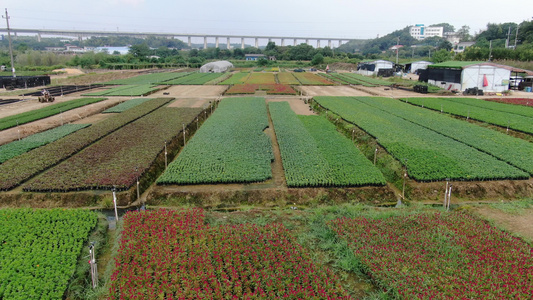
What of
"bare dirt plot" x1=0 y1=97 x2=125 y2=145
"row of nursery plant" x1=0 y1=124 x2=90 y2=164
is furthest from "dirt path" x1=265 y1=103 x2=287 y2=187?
"bare dirt plot" x1=0 y1=97 x2=125 y2=145

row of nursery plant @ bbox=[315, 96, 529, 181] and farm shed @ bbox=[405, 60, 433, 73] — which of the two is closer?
row of nursery plant @ bbox=[315, 96, 529, 181]

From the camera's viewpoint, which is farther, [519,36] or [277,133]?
[519,36]

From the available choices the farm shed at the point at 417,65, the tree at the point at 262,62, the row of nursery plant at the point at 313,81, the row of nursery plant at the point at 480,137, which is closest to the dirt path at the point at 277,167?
the row of nursery plant at the point at 480,137

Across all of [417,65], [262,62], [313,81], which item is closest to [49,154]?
[313,81]

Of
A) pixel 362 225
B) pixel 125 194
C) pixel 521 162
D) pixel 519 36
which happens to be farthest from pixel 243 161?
pixel 519 36

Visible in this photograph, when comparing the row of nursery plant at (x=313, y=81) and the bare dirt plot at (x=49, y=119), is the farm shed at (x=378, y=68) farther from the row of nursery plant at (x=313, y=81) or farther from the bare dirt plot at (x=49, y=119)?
Answer: the bare dirt plot at (x=49, y=119)

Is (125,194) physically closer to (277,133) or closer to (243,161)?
(243,161)

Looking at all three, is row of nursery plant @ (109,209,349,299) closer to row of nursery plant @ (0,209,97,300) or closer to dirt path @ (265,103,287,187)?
row of nursery plant @ (0,209,97,300)
